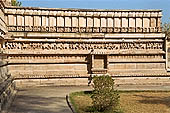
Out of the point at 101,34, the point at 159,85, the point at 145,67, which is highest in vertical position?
the point at 101,34

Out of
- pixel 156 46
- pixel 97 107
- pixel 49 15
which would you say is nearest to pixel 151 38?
pixel 156 46

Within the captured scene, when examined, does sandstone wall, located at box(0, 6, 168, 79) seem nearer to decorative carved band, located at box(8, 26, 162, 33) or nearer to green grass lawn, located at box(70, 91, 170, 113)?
decorative carved band, located at box(8, 26, 162, 33)

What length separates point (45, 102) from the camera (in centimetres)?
1120

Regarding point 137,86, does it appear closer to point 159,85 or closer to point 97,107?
point 159,85

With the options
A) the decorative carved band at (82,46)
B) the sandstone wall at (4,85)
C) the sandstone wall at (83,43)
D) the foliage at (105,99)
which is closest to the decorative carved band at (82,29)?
the sandstone wall at (83,43)

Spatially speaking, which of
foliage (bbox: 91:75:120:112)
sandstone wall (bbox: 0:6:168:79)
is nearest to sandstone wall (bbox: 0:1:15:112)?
sandstone wall (bbox: 0:6:168:79)

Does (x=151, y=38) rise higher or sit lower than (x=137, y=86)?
higher

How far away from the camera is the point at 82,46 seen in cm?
1819

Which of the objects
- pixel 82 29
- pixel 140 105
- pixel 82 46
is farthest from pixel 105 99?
pixel 82 29

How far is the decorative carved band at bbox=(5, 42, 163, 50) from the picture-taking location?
56.6 feet

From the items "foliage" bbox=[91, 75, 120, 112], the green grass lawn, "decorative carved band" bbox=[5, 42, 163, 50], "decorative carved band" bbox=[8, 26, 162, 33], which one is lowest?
the green grass lawn

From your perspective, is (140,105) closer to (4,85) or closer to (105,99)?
(105,99)

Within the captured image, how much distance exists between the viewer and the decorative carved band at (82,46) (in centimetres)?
1725

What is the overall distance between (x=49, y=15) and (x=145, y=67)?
335 inches
